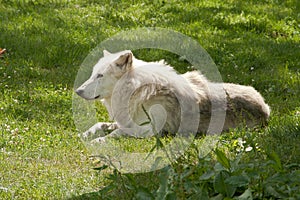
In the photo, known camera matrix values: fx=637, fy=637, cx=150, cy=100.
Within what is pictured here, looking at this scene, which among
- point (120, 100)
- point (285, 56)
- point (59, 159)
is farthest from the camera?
point (285, 56)

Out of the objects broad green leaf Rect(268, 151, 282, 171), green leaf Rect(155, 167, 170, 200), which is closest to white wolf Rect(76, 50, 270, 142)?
broad green leaf Rect(268, 151, 282, 171)

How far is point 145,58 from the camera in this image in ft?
30.9

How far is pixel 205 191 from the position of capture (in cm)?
389

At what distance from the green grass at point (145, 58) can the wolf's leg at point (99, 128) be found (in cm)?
18

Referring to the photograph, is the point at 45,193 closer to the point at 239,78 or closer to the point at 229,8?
the point at 239,78

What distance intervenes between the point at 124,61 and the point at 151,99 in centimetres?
50

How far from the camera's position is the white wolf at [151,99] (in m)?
6.78

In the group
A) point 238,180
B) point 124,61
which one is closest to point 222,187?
point 238,180

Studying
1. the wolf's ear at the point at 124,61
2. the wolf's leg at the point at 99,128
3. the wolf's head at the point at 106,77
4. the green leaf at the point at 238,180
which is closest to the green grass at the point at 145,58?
the green leaf at the point at 238,180

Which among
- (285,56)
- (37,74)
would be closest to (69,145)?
(37,74)

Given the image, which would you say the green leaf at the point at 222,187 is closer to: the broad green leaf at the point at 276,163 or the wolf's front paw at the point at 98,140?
the broad green leaf at the point at 276,163

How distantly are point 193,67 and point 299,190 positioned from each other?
5.09 m

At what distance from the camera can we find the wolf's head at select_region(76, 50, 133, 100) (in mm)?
6766

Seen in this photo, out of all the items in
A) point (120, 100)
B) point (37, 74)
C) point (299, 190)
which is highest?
point (299, 190)
